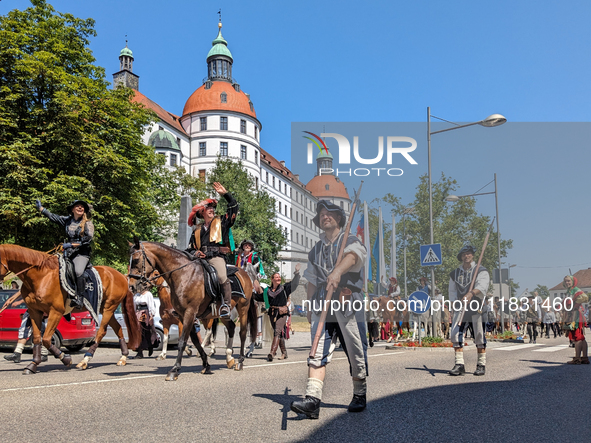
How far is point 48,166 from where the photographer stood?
23922mm

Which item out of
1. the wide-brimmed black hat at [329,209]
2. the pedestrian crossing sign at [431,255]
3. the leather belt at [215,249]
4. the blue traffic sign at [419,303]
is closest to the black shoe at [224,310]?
the leather belt at [215,249]

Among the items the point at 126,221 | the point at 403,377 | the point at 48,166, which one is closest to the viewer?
the point at 403,377

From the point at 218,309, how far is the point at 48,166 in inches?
709

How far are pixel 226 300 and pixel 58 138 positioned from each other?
1716 centimetres

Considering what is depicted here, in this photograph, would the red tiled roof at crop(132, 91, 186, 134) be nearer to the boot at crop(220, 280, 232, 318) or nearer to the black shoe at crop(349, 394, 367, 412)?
the boot at crop(220, 280, 232, 318)

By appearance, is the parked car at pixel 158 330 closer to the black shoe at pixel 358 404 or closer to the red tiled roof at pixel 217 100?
the black shoe at pixel 358 404

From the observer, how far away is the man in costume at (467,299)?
893cm

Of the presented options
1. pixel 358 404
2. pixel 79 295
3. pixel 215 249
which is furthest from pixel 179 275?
pixel 358 404

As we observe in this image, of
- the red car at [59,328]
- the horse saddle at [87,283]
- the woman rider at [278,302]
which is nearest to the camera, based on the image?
the horse saddle at [87,283]

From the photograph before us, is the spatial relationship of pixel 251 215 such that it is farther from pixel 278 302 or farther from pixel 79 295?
pixel 79 295

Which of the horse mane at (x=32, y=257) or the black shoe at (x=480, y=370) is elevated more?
the horse mane at (x=32, y=257)

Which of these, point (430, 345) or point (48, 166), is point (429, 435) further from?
point (48, 166)

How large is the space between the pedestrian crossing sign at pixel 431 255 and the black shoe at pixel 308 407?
13.1m

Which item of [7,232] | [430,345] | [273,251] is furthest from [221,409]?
[273,251]
